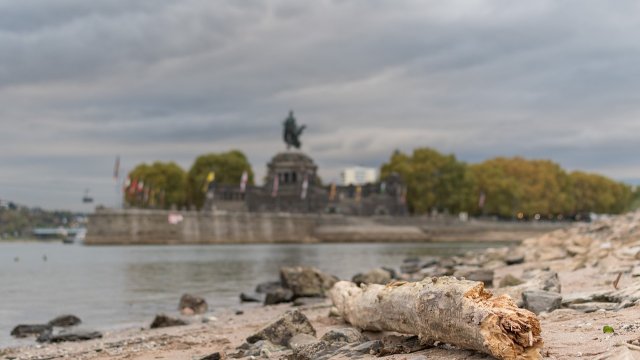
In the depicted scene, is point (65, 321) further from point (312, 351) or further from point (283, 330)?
point (312, 351)

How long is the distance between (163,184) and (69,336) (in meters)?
114

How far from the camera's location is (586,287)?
16.3 metres

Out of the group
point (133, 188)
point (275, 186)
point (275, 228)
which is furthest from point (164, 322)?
point (133, 188)

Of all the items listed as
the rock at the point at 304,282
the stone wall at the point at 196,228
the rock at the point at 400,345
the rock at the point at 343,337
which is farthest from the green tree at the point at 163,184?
the rock at the point at 400,345

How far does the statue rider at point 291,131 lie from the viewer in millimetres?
123750

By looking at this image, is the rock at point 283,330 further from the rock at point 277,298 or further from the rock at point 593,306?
the rock at point 277,298

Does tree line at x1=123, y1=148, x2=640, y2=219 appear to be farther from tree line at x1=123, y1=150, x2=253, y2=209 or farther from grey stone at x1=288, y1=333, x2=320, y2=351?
grey stone at x1=288, y1=333, x2=320, y2=351

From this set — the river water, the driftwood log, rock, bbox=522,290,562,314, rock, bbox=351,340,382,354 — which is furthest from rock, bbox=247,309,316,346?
the river water

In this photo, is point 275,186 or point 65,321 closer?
point 65,321

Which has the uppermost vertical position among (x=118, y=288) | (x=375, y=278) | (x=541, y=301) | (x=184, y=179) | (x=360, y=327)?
(x=184, y=179)

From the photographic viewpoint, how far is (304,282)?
84.0ft

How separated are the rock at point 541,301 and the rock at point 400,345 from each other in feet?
10.2

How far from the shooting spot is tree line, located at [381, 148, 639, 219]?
417ft

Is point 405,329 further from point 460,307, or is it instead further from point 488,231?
point 488,231
